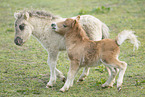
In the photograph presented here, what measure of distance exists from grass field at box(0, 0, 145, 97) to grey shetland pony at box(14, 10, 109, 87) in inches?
20.9

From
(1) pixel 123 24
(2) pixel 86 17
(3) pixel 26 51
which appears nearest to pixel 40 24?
(2) pixel 86 17

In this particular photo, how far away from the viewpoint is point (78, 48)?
20.7 feet

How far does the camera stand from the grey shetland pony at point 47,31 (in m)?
6.81

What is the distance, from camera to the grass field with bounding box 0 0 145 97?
6328 millimetres

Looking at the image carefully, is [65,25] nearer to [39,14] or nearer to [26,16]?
[39,14]

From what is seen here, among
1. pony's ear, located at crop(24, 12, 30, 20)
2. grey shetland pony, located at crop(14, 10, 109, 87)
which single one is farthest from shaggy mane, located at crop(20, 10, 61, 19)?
pony's ear, located at crop(24, 12, 30, 20)

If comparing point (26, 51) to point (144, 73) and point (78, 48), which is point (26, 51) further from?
point (144, 73)

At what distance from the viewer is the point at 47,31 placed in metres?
6.92

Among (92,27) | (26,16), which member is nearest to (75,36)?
(92,27)

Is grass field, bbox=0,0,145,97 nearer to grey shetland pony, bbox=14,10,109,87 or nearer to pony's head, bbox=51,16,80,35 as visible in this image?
grey shetland pony, bbox=14,10,109,87

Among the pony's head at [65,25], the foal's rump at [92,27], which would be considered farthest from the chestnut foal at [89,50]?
the foal's rump at [92,27]

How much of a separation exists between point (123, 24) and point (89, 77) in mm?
6063

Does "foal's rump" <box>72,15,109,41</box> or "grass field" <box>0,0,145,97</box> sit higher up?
"foal's rump" <box>72,15,109,41</box>

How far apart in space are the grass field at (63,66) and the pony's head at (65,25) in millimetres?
1392
